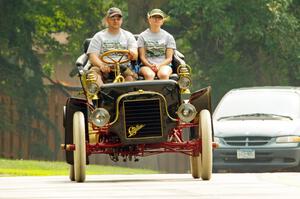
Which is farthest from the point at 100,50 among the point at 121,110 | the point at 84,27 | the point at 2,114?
the point at 84,27

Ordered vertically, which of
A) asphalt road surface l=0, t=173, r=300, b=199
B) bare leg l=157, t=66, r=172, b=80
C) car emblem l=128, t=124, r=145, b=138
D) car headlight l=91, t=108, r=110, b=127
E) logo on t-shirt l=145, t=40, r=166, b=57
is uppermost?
logo on t-shirt l=145, t=40, r=166, b=57

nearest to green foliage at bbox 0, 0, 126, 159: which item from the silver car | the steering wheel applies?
the silver car

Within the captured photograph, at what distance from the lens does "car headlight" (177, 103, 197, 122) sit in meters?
17.9

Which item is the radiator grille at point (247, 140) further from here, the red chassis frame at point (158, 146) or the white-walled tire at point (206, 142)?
the white-walled tire at point (206, 142)

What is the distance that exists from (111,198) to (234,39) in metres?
25.5

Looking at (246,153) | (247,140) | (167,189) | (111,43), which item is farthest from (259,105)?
(167,189)

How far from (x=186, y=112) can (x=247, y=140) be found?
20.3 feet

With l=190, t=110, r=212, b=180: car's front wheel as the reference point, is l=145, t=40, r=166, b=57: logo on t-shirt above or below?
above

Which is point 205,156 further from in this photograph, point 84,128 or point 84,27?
point 84,27

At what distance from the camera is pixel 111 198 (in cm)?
1399

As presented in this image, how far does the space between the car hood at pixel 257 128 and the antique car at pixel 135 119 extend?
5376 mm

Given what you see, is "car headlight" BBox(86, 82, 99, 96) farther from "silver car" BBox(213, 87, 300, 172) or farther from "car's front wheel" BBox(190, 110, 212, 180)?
"silver car" BBox(213, 87, 300, 172)

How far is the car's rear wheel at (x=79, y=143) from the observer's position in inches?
696

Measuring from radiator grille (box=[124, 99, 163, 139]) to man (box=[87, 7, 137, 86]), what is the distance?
629mm
